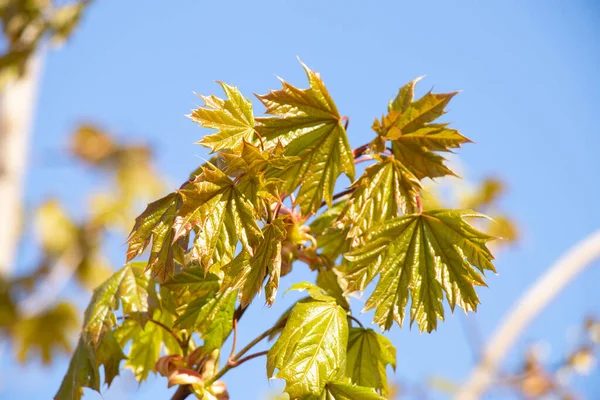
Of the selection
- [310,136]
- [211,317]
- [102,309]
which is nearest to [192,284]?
[211,317]

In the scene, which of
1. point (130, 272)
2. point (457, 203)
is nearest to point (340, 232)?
point (130, 272)

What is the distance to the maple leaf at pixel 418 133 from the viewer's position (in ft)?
3.26

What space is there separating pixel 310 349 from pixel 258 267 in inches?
5.2

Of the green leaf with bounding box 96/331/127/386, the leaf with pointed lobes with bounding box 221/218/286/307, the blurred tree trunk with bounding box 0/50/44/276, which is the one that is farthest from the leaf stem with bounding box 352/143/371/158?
the blurred tree trunk with bounding box 0/50/44/276

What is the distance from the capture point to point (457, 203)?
4570 mm

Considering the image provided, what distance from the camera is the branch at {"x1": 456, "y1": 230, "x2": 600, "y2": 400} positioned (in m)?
3.81

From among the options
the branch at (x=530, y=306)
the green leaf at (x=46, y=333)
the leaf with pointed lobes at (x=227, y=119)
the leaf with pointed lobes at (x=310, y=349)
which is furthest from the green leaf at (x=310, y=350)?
the green leaf at (x=46, y=333)

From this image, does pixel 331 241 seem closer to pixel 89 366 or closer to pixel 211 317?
pixel 211 317

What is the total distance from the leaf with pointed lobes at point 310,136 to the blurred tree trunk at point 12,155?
6.40m

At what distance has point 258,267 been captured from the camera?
0.88 metres

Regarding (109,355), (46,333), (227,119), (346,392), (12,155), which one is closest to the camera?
(346,392)

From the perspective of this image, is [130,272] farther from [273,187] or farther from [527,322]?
[527,322]

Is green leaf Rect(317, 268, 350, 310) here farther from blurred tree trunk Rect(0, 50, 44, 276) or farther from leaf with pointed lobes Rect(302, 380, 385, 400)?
blurred tree trunk Rect(0, 50, 44, 276)

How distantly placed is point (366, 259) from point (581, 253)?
3.33 metres
